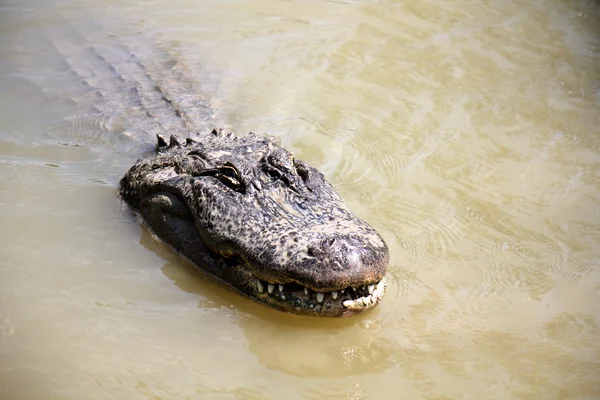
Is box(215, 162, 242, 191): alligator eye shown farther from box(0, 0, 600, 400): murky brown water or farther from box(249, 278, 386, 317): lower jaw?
box(249, 278, 386, 317): lower jaw

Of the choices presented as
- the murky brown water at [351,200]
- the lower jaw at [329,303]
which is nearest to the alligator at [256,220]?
the lower jaw at [329,303]

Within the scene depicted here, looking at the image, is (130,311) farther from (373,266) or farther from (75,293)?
(373,266)

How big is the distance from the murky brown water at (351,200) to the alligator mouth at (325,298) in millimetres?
169

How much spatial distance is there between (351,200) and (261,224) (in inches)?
52.6

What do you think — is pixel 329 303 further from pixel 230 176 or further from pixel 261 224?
pixel 230 176

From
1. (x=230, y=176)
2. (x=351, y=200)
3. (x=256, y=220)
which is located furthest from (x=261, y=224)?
(x=351, y=200)

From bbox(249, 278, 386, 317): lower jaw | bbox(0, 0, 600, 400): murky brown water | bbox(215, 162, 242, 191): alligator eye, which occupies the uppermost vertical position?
bbox(215, 162, 242, 191): alligator eye

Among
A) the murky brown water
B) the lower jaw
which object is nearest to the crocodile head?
the lower jaw

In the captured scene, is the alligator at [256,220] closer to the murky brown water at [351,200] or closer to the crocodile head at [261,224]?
the crocodile head at [261,224]

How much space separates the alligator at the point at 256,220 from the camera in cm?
386

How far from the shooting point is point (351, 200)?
5441mm

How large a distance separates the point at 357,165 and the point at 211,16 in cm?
363

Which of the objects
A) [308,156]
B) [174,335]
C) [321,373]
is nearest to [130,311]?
[174,335]

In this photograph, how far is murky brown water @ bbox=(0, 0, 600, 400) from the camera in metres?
3.74
